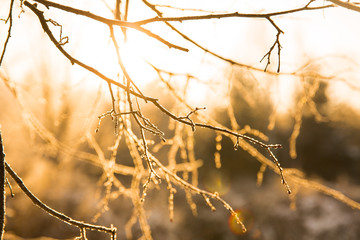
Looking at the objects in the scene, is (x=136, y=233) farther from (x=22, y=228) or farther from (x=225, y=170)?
(x=225, y=170)

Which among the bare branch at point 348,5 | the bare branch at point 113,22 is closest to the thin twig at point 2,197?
the bare branch at point 113,22

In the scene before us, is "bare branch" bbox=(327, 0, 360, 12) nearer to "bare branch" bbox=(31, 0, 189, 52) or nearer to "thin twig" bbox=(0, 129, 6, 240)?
"bare branch" bbox=(31, 0, 189, 52)

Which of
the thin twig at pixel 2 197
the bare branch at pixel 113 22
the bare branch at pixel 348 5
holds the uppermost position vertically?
the bare branch at pixel 113 22

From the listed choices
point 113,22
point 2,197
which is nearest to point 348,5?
point 113,22

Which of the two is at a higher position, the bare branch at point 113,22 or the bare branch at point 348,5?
the bare branch at point 113,22

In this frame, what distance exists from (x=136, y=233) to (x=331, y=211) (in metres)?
6.67

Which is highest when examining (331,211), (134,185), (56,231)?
(134,185)

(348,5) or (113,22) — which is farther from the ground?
(113,22)

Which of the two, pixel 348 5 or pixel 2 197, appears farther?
pixel 2 197

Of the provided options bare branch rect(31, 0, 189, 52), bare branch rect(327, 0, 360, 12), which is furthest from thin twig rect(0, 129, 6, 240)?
bare branch rect(327, 0, 360, 12)

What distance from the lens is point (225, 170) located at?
16.7 m

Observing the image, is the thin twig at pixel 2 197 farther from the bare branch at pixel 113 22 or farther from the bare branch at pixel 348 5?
the bare branch at pixel 348 5

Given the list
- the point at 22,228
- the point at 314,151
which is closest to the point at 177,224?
the point at 22,228

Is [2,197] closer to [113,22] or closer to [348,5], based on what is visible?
[113,22]
